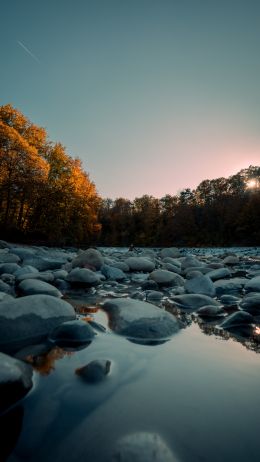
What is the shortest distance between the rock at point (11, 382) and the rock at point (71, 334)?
66 centimetres

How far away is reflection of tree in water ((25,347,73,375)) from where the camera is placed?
1.78 meters

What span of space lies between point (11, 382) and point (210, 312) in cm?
228

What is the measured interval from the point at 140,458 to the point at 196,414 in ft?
1.48

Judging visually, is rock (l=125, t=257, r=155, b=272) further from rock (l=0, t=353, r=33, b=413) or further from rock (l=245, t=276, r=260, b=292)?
rock (l=0, t=353, r=33, b=413)

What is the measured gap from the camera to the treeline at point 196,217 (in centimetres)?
3912

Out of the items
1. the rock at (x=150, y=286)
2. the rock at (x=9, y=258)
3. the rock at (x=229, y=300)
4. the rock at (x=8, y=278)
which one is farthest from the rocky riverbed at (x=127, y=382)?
the rock at (x=9, y=258)

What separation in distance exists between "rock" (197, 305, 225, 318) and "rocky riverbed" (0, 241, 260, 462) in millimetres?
13

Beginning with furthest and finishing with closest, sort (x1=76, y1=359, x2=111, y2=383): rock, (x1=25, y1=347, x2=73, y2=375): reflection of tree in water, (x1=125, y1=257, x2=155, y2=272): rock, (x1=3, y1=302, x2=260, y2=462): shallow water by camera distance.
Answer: (x1=125, y1=257, x2=155, y2=272): rock < (x1=25, y1=347, x2=73, y2=375): reflection of tree in water < (x1=76, y1=359, x2=111, y2=383): rock < (x1=3, y1=302, x2=260, y2=462): shallow water

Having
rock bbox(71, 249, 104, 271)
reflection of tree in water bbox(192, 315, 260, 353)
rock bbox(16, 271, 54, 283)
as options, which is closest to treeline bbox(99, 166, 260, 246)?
rock bbox(71, 249, 104, 271)

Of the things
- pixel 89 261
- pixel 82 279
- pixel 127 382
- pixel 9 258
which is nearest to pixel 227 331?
pixel 127 382

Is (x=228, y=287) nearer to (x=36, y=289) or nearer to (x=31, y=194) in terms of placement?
(x=36, y=289)

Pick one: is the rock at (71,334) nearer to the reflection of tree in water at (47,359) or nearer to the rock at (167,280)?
the reflection of tree in water at (47,359)

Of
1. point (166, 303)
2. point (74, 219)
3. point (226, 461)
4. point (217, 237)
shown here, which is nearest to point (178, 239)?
point (217, 237)

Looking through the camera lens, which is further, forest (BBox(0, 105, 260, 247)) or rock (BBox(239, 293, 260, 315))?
forest (BBox(0, 105, 260, 247))
